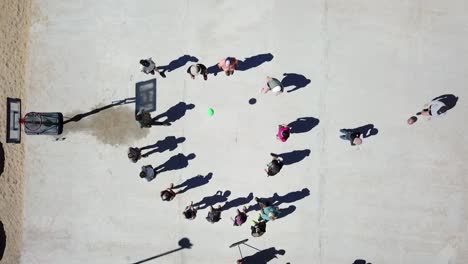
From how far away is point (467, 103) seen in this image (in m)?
13.8

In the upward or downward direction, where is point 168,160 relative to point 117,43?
downward

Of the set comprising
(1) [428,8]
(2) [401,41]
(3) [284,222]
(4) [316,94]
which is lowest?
(3) [284,222]

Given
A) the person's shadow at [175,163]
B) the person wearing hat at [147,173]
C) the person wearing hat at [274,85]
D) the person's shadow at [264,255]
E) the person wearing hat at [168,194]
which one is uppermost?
the person wearing hat at [274,85]

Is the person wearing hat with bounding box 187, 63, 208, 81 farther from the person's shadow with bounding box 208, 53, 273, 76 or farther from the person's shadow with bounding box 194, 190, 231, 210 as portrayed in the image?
the person's shadow with bounding box 194, 190, 231, 210

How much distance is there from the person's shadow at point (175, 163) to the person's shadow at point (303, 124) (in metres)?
2.95

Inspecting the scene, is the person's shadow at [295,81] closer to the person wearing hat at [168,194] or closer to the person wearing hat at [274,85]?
the person wearing hat at [274,85]

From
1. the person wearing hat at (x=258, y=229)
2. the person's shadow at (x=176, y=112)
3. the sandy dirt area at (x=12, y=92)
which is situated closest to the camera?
the person wearing hat at (x=258, y=229)

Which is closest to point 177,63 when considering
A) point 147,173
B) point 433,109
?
point 147,173

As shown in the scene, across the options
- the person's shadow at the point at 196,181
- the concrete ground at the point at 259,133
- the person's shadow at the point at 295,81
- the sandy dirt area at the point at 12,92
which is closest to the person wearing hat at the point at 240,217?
the concrete ground at the point at 259,133

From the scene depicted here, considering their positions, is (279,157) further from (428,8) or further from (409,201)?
(428,8)

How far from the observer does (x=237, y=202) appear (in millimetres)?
14000

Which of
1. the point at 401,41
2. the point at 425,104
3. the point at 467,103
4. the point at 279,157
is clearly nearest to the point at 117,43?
the point at 279,157

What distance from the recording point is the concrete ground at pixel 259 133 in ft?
45.1

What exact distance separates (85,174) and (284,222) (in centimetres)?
586
